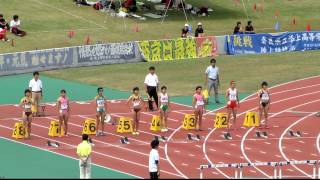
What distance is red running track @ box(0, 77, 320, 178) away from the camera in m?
31.4

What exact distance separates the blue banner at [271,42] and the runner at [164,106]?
17.6m

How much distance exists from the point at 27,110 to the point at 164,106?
4651 mm

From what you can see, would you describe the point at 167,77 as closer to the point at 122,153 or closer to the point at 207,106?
the point at 207,106

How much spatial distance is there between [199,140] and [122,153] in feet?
10.2

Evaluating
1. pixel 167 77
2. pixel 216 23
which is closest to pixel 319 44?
pixel 216 23

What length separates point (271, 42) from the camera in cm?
5409

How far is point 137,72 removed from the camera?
48.1m

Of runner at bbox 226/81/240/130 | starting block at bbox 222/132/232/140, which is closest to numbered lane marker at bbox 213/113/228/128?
runner at bbox 226/81/240/130

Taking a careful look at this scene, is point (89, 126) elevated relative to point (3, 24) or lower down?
lower down

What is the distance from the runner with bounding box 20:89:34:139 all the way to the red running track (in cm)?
47

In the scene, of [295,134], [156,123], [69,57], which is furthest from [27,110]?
[69,57]

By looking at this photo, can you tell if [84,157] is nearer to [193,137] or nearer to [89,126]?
[89,126]

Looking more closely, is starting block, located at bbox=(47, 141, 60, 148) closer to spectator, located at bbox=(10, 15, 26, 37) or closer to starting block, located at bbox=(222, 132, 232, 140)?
starting block, located at bbox=(222, 132, 232, 140)

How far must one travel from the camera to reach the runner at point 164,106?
117 feet
